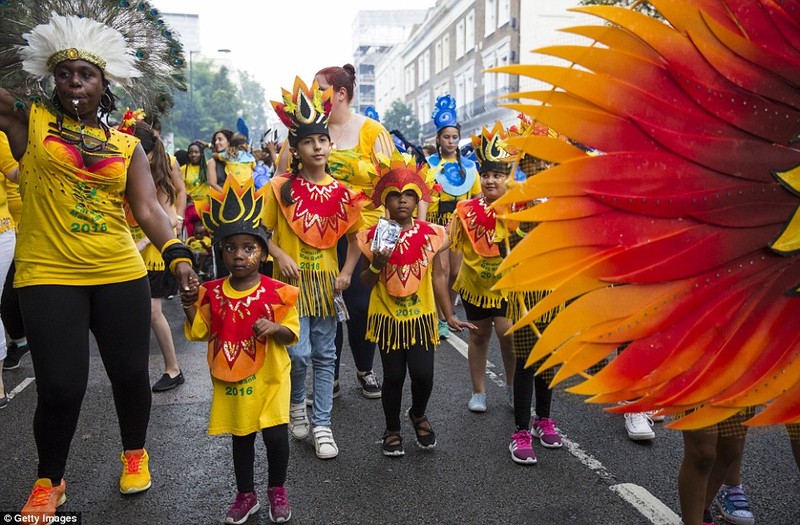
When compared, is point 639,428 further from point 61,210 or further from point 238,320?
point 61,210

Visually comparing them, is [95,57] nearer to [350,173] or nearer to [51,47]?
[51,47]

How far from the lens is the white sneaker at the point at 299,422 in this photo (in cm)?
387

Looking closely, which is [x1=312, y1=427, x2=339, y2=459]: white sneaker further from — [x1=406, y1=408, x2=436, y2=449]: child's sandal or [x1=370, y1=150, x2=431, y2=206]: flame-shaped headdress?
[x1=370, y1=150, x2=431, y2=206]: flame-shaped headdress

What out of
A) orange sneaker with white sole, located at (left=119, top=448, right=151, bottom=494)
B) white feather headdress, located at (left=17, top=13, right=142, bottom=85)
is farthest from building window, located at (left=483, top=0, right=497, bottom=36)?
orange sneaker with white sole, located at (left=119, top=448, right=151, bottom=494)

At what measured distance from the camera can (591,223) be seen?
4.85 ft

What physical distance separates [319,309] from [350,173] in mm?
1029

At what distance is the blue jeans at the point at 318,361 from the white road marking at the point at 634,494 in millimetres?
1439

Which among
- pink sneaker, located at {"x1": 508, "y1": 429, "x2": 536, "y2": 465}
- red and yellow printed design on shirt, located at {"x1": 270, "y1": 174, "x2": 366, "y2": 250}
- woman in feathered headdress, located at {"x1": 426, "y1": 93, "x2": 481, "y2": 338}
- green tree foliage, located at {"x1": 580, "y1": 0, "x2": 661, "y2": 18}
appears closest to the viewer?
green tree foliage, located at {"x1": 580, "y1": 0, "x2": 661, "y2": 18}

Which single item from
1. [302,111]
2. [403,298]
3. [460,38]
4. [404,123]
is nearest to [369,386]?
[403,298]

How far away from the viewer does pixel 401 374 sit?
12.1 ft

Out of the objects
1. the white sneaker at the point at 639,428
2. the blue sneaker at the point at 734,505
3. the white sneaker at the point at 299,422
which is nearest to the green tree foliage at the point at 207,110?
the white sneaker at the point at 299,422

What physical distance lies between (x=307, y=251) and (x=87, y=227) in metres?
1.30

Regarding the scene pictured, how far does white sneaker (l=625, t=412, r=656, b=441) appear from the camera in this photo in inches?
145

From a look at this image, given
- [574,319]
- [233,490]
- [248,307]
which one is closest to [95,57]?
[248,307]
